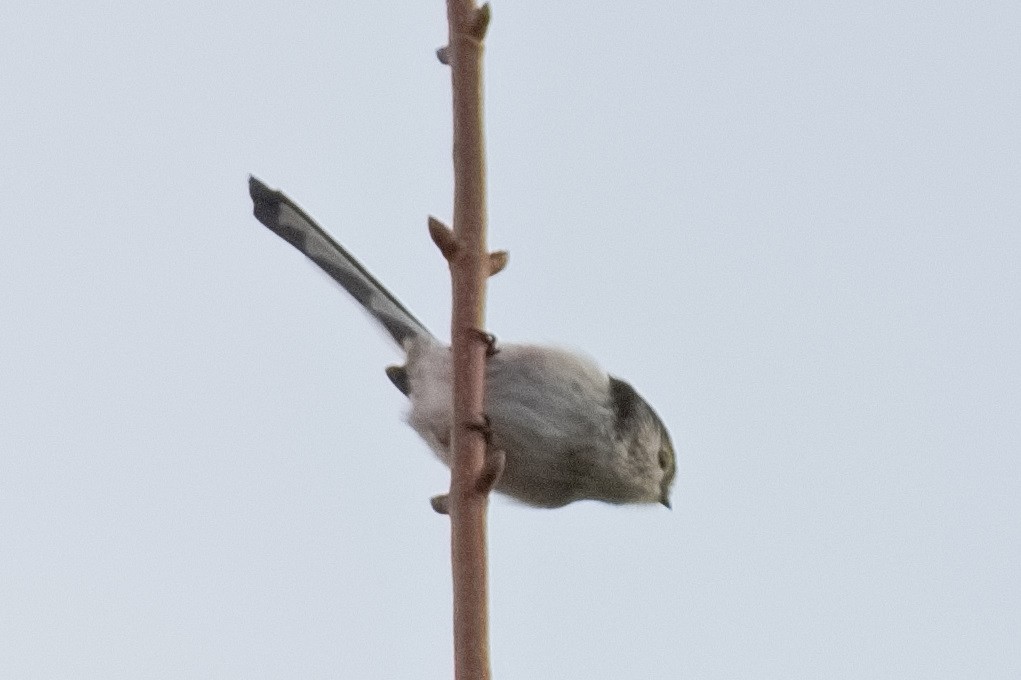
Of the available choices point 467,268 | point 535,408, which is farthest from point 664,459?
point 467,268

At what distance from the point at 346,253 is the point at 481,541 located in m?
1.66

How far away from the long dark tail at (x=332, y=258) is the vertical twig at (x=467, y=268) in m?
→ 1.15

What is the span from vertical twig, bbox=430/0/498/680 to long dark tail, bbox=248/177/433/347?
1148mm

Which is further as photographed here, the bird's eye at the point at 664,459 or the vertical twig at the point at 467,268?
the bird's eye at the point at 664,459

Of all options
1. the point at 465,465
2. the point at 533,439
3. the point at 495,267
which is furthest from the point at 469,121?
the point at 533,439

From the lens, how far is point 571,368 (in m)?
2.41

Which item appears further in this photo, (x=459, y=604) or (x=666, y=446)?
(x=666, y=446)

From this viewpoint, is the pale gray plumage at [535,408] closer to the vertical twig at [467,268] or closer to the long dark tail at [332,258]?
the long dark tail at [332,258]

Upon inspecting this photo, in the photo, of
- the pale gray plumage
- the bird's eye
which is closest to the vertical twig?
the pale gray plumage

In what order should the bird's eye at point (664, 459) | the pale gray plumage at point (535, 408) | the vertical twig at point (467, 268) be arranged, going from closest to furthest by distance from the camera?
the vertical twig at point (467, 268)
the pale gray plumage at point (535, 408)
the bird's eye at point (664, 459)

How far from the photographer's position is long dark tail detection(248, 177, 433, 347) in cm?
240

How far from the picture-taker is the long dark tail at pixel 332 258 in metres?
2.40

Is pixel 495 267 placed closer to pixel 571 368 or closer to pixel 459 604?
pixel 459 604

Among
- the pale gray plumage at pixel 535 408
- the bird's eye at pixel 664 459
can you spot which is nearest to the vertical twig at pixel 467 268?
the pale gray plumage at pixel 535 408
